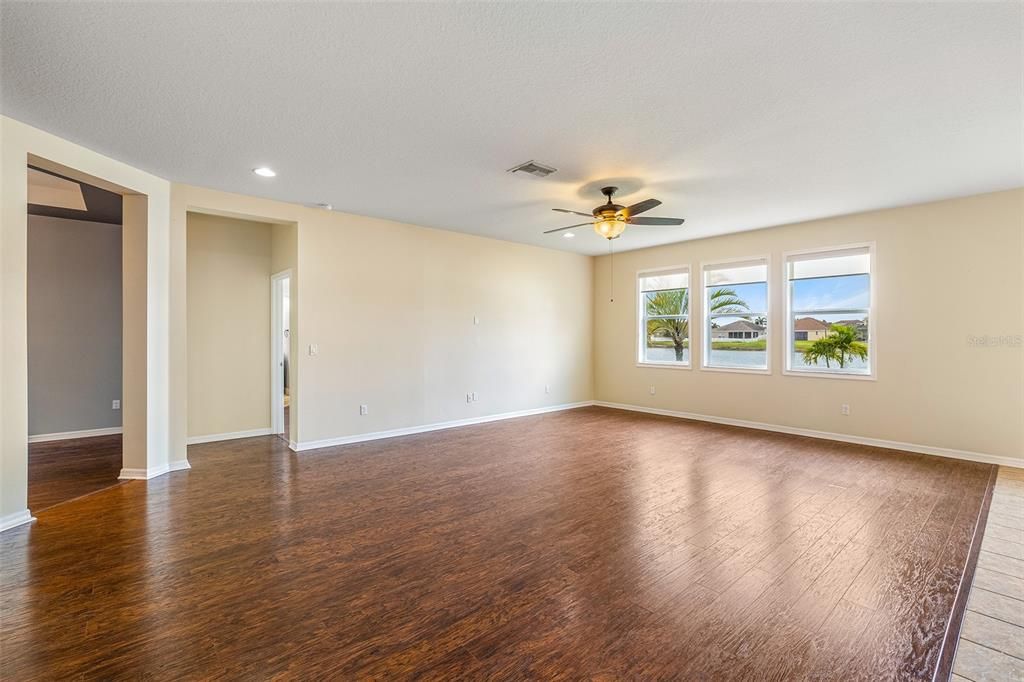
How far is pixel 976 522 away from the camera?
320 cm

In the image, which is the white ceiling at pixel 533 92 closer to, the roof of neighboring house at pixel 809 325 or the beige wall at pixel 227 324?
the beige wall at pixel 227 324

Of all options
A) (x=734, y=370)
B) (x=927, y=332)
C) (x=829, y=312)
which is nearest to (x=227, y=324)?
(x=734, y=370)

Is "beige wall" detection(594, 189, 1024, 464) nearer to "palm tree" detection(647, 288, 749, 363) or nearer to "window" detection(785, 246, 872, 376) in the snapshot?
"window" detection(785, 246, 872, 376)

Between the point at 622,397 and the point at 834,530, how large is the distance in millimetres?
5093

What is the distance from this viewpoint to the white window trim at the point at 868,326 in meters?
5.36

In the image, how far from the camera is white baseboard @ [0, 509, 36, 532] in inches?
118

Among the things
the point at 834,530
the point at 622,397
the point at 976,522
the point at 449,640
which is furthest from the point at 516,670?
the point at 622,397

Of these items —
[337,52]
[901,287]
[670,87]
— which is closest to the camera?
[337,52]

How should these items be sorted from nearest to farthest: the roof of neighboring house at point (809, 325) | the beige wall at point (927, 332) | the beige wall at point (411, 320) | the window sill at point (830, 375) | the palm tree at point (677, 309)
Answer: the beige wall at point (927, 332) → the beige wall at point (411, 320) → the window sill at point (830, 375) → the roof of neighboring house at point (809, 325) → the palm tree at point (677, 309)

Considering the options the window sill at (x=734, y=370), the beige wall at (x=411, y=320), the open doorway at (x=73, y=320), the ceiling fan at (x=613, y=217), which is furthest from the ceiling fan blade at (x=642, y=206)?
the open doorway at (x=73, y=320)

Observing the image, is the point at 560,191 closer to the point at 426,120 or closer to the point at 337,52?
the point at 426,120

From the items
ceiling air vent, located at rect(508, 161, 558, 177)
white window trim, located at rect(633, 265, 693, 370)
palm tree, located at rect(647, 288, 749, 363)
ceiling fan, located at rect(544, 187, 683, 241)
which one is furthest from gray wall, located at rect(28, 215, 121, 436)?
palm tree, located at rect(647, 288, 749, 363)

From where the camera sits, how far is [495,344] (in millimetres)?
7039

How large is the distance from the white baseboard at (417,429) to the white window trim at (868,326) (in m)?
3.54
